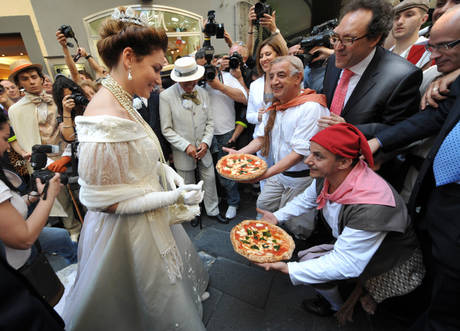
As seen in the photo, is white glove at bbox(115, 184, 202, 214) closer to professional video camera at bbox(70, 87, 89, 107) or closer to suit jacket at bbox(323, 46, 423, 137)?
suit jacket at bbox(323, 46, 423, 137)

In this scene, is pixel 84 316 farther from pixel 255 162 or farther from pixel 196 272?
pixel 255 162

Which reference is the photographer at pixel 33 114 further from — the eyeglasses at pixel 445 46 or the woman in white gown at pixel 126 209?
the eyeglasses at pixel 445 46

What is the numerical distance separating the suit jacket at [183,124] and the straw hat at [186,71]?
21cm

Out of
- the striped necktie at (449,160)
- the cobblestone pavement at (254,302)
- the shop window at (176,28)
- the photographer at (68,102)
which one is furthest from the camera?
the shop window at (176,28)

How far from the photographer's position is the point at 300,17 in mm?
12922

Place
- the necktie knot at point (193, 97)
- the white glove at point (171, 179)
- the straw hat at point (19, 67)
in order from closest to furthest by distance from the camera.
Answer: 1. the white glove at point (171, 179)
2. the straw hat at point (19, 67)
3. the necktie knot at point (193, 97)

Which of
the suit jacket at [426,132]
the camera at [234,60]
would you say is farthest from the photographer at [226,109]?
the suit jacket at [426,132]

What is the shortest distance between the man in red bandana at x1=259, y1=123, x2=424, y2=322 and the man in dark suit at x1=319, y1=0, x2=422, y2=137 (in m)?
0.45

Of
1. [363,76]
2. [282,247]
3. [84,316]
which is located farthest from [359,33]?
[84,316]

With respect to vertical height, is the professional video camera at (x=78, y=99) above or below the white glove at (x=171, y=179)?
above

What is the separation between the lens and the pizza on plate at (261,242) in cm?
166

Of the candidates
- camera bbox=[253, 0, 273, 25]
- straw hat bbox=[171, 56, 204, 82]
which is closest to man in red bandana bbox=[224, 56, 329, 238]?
straw hat bbox=[171, 56, 204, 82]

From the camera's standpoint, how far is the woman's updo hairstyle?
1271 millimetres

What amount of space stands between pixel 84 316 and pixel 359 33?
→ 119 inches
